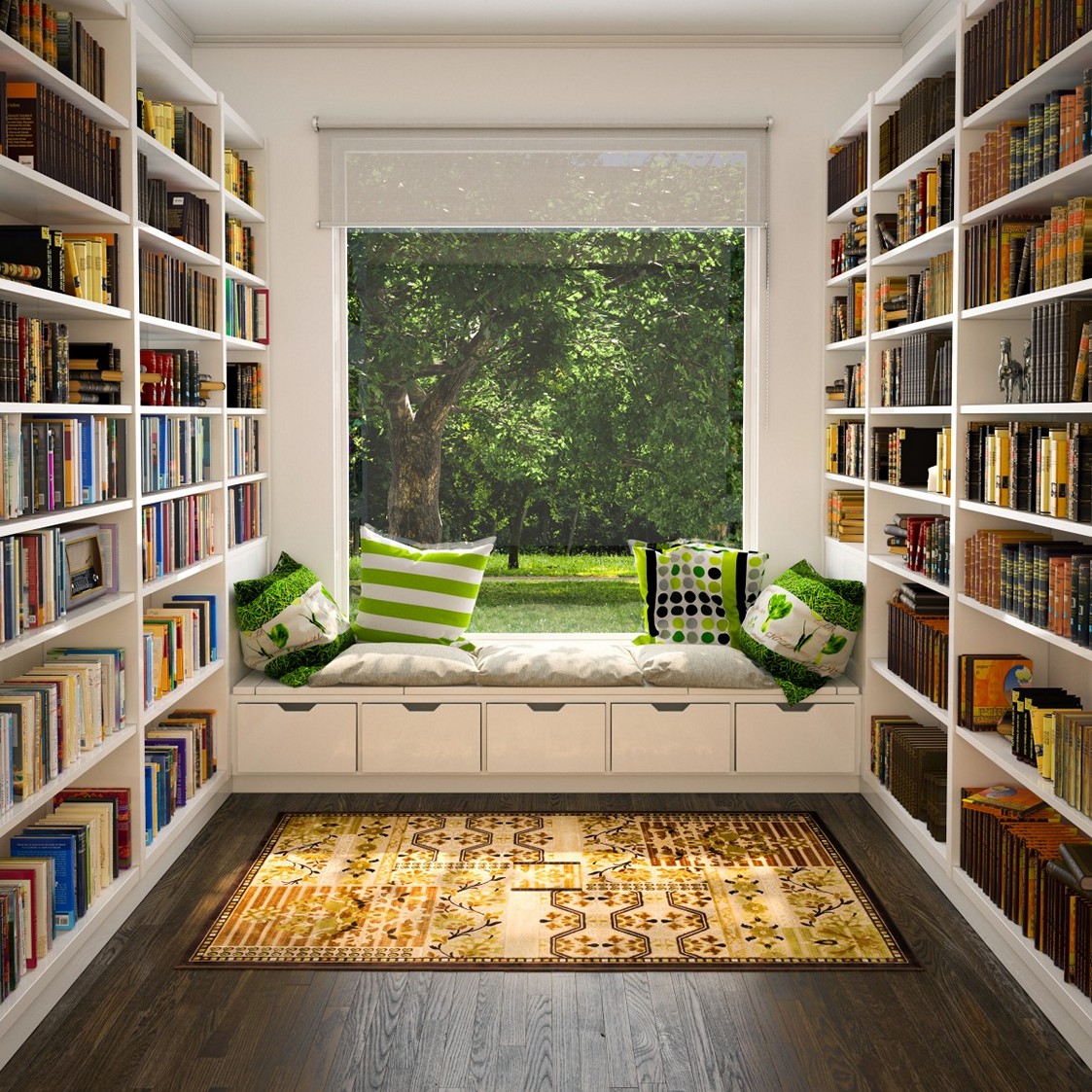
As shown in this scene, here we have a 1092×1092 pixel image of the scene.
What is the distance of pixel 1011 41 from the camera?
3.33 m

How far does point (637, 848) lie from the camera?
4266 millimetres

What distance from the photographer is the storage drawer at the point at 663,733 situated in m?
4.85

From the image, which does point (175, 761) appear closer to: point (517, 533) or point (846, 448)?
point (517, 533)

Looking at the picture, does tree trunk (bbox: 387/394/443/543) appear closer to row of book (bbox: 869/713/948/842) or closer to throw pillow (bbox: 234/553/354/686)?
throw pillow (bbox: 234/553/354/686)

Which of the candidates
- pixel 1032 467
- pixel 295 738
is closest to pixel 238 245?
pixel 295 738

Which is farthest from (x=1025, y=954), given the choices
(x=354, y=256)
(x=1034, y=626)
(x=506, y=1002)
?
Result: (x=354, y=256)

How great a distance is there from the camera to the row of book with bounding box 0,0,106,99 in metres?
2.99

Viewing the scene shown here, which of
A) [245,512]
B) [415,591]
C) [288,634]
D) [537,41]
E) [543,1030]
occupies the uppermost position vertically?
[537,41]

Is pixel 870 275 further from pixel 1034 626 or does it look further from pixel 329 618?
pixel 329 618

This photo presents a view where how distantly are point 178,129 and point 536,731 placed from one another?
2527mm

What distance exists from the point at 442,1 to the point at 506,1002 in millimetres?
3622

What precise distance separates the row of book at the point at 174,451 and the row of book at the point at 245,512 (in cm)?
29

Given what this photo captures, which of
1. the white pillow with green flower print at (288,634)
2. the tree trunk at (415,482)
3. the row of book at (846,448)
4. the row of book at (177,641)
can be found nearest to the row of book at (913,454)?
the row of book at (846,448)

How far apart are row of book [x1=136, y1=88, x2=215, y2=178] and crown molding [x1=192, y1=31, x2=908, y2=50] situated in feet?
2.67
